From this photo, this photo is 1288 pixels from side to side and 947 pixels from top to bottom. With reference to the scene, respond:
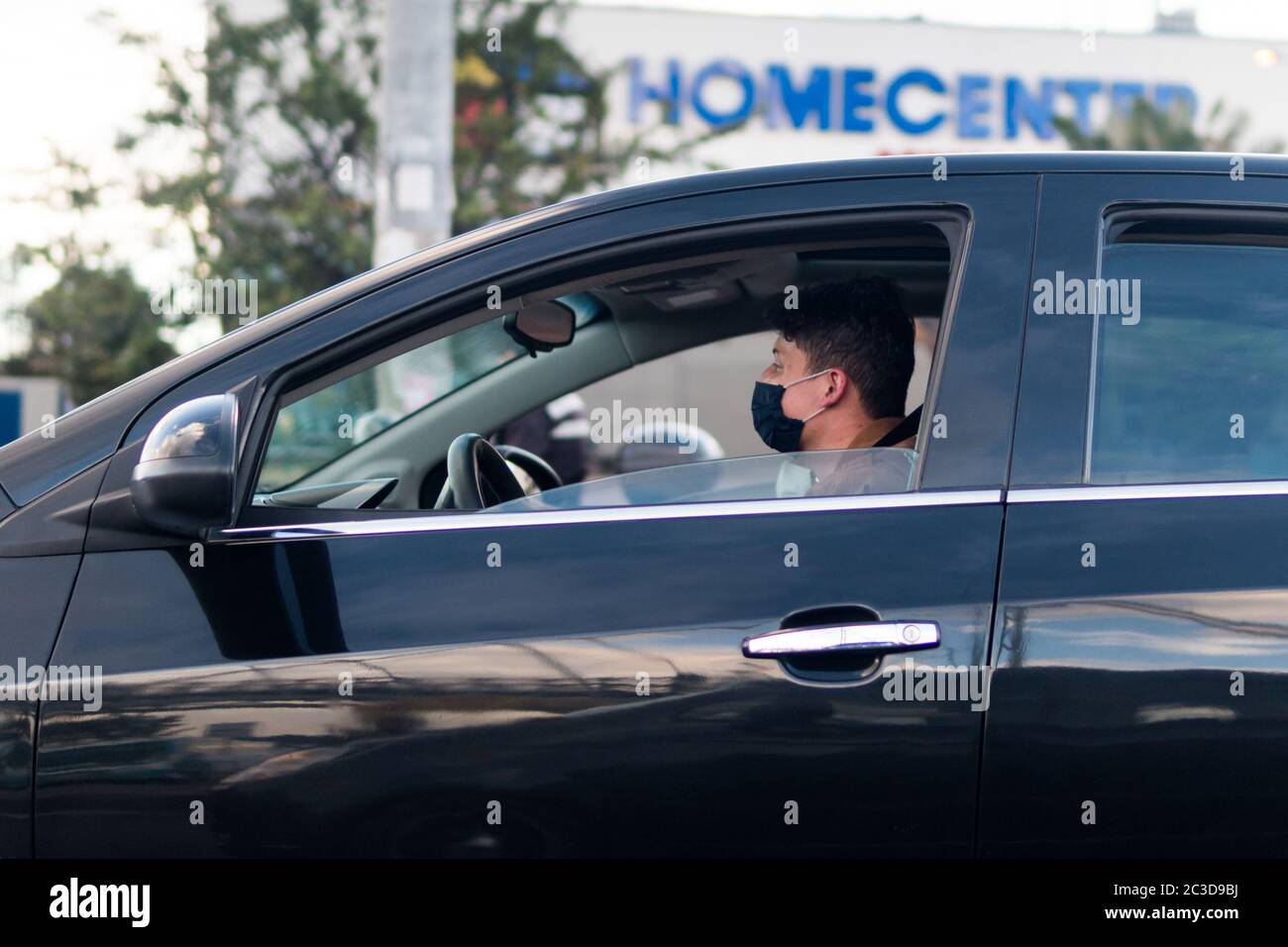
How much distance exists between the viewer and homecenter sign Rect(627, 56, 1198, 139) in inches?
1001

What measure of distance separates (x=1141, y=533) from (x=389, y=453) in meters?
1.98

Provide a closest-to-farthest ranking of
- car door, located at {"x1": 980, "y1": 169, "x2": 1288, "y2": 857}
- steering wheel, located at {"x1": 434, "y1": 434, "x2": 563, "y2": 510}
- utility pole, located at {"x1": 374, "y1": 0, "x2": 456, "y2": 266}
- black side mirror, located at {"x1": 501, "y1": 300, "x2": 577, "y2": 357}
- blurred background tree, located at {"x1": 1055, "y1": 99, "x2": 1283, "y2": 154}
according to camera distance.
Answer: car door, located at {"x1": 980, "y1": 169, "x2": 1288, "y2": 857} < steering wheel, located at {"x1": 434, "y1": 434, "x2": 563, "y2": 510} < black side mirror, located at {"x1": 501, "y1": 300, "x2": 577, "y2": 357} < utility pole, located at {"x1": 374, "y1": 0, "x2": 456, "y2": 266} < blurred background tree, located at {"x1": 1055, "y1": 99, "x2": 1283, "y2": 154}

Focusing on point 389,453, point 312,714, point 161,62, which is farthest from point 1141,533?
point 161,62

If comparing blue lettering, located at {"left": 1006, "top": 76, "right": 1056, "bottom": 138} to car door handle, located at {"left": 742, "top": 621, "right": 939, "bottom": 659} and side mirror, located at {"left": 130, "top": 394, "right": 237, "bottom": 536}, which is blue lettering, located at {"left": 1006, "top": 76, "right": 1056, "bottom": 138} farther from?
side mirror, located at {"left": 130, "top": 394, "right": 237, "bottom": 536}

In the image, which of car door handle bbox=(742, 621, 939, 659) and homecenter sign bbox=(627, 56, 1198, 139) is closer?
car door handle bbox=(742, 621, 939, 659)

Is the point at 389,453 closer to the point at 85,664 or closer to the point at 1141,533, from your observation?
the point at 85,664

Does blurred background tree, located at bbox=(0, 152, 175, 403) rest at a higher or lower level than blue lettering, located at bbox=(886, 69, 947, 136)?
lower

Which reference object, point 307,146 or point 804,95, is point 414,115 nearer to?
point 307,146

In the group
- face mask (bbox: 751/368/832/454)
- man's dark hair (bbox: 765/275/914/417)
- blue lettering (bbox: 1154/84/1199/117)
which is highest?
blue lettering (bbox: 1154/84/1199/117)

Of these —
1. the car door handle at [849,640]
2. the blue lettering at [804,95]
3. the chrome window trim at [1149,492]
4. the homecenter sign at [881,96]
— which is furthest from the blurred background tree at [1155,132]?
the car door handle at [849,640]

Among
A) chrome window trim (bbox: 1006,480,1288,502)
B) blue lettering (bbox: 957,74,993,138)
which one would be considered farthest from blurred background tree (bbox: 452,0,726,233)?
blue lettering (bbox: 957,74,993,138)

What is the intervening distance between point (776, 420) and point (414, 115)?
5560 millimetres

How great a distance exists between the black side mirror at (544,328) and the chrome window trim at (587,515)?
3.26 feet

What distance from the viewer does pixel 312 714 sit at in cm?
181
